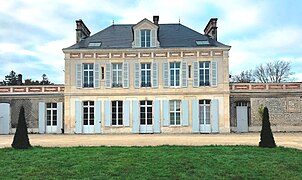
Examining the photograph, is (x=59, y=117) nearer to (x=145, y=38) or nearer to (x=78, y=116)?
(x=78, y=116)

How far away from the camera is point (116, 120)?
22094mm

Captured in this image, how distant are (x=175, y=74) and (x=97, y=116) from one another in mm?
5276

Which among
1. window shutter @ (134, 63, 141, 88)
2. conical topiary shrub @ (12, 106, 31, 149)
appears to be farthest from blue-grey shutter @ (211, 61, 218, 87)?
conical topiary shrub @ (12, 106, 31, 149)

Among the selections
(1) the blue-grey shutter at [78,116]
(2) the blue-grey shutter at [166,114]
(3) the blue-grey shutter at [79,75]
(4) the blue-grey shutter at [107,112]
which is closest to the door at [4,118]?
A: (1) the blue-grey shutter at [78,116]

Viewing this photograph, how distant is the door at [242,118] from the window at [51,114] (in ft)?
36.3

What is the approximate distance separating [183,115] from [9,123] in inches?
417

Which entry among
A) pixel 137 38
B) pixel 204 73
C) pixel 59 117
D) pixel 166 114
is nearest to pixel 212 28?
pixel 204 73

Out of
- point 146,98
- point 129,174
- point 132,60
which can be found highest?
point 132,60

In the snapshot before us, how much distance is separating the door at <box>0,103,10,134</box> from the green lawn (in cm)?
1276

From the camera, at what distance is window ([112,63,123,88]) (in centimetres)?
2234

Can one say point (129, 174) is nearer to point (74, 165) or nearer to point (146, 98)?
point (74, 165)

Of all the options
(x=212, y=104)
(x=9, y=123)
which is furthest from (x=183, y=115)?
(x=9, y=123)

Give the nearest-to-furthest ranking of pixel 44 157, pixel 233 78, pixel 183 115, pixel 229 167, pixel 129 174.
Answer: pixel 129 174
pixel 229 167
pixel 44 157
pixel 183 115
pixel 233 78

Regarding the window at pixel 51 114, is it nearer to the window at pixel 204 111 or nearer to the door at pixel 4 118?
the door at pixel 4 118
